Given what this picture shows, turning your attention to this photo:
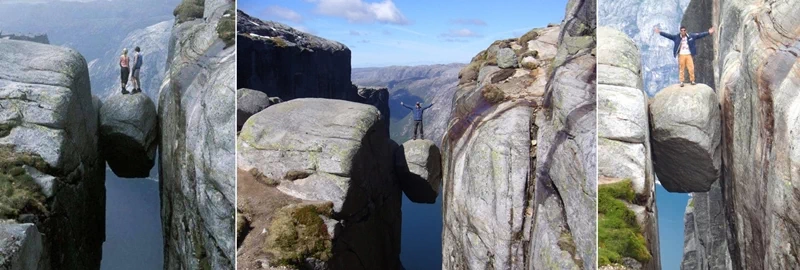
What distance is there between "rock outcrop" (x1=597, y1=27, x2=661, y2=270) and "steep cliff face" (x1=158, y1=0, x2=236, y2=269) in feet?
17.2

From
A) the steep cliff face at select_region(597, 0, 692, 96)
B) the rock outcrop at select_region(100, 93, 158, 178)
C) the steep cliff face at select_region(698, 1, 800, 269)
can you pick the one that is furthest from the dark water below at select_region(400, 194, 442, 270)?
the rock outcrop at select_region(100, 93, 158, 178)

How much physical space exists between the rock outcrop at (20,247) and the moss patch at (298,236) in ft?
12.9

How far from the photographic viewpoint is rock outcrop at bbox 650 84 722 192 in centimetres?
999

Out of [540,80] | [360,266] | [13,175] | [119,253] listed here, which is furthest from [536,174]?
[119,253]

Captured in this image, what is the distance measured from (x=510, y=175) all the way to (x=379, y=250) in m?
3.46

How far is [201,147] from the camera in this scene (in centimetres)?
812

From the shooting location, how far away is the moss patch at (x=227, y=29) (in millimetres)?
8375

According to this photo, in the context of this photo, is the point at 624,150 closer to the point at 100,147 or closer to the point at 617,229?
the point at 617,229

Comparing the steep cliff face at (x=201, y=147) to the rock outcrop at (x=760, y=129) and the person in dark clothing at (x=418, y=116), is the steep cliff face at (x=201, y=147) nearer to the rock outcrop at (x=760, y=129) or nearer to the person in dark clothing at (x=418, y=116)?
the person in dark clothing at (x=418, y=116)

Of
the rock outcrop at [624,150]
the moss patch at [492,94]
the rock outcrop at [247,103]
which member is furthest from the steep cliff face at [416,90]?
the rock outcrop at [624,150]

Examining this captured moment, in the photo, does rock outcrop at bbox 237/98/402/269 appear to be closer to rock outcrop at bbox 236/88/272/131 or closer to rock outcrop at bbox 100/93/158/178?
rock outcrop at bbox 236/88/272/131

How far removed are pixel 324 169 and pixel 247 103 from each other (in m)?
1.61

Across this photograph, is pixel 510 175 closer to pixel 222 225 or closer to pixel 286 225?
pixel 286 225

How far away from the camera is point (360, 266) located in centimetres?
922
